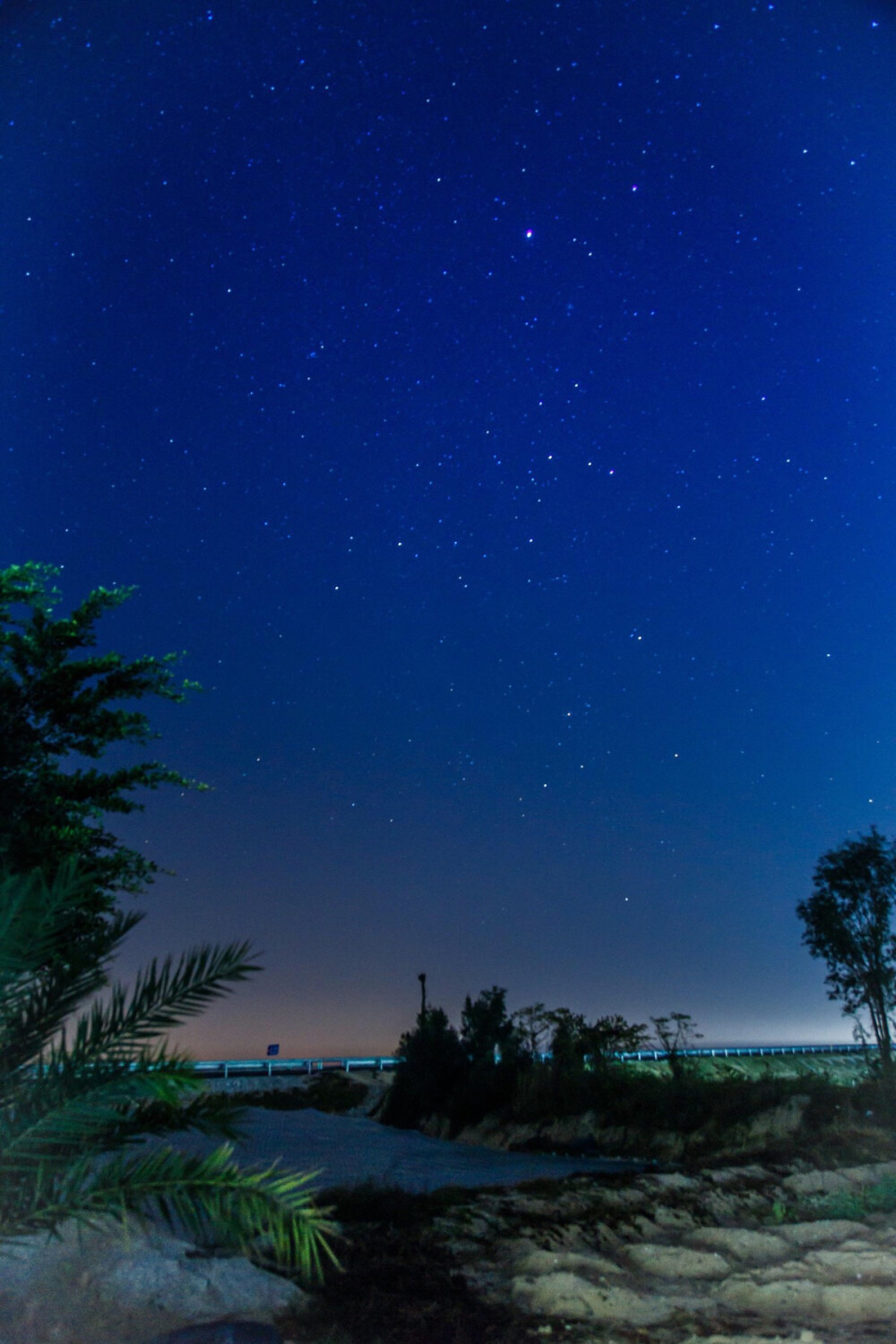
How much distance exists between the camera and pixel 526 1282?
26.8 ft

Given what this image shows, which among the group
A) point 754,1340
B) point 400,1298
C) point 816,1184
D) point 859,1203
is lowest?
point 754,1340

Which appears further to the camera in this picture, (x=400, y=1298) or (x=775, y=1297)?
(x=775, y=1297)

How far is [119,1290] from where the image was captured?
711 centimetres

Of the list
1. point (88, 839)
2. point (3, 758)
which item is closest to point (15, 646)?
point (3, 758)

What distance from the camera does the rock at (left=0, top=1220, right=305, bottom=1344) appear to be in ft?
22.0

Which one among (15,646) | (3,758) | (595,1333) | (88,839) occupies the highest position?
(15,646)

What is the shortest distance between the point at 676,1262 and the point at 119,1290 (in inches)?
215

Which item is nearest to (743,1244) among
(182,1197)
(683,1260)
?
(683,1260)

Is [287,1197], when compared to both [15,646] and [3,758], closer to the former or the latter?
[3,758]

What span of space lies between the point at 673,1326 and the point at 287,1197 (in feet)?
13.9

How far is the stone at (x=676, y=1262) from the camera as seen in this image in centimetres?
902

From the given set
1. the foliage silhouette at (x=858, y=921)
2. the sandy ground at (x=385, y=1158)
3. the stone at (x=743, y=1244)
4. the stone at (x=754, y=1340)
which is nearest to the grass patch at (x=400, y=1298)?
the stone at (x=754, y=1340)

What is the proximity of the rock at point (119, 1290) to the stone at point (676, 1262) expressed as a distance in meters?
3.67

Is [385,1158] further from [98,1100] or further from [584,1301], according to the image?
[98,1100]
